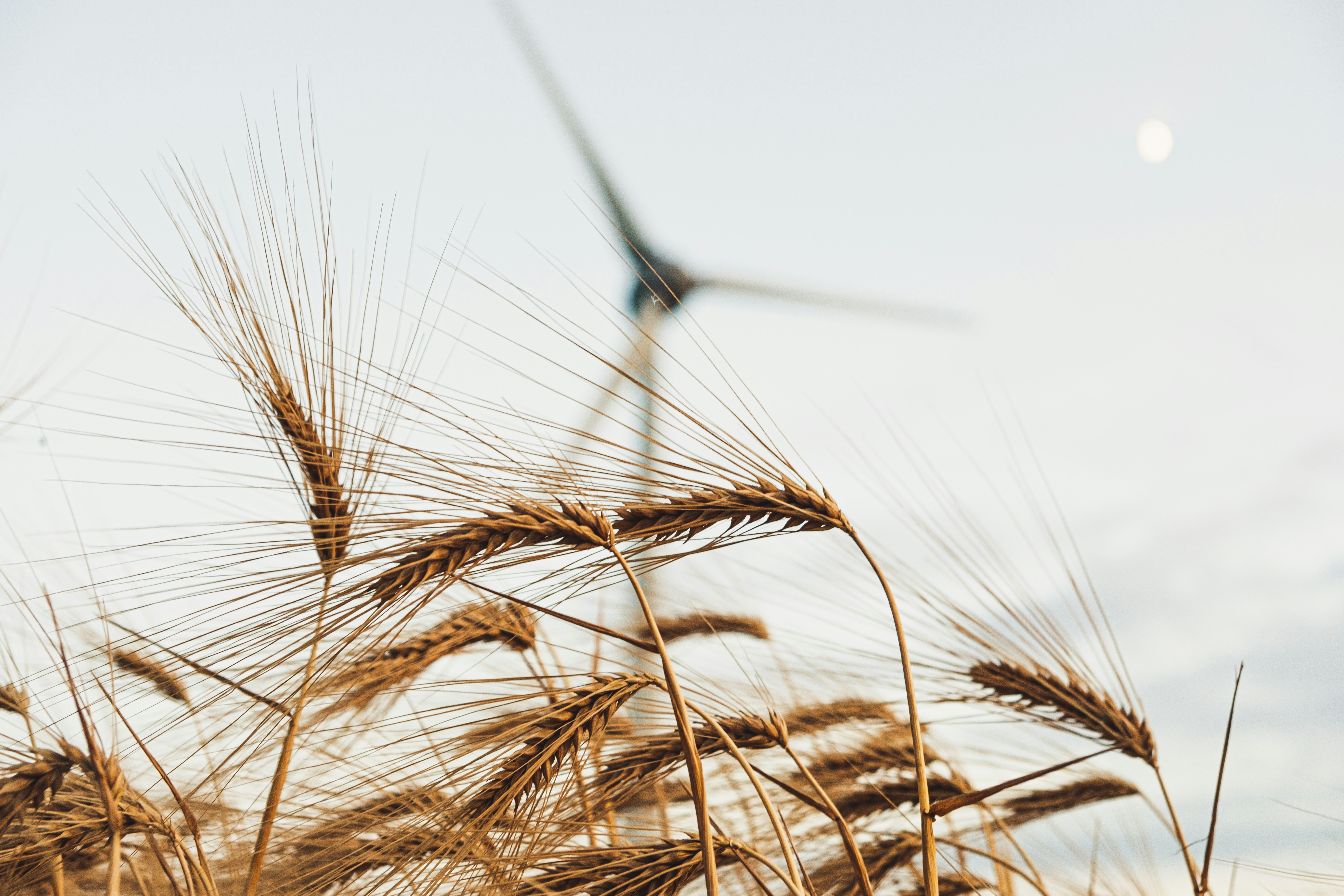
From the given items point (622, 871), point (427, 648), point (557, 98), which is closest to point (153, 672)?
point (427, 648)

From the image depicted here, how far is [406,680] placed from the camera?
2.06 meters

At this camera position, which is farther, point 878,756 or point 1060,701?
point 878,756

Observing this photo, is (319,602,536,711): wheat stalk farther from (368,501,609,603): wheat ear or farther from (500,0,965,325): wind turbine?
(500,0,965,325): wind turbine

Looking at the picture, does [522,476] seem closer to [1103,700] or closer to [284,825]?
[284,825]

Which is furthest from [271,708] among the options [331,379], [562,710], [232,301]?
[232,301]

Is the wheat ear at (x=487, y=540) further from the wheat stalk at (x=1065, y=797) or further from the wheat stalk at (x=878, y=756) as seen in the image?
the wheat stalk at (x=1065, y=797)

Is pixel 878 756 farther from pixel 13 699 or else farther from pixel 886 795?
pixel 13 699

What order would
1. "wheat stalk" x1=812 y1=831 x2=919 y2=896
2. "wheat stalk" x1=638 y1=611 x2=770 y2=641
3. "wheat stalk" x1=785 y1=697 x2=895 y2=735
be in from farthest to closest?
"wheat stalk" x1=638 y1=611 x2=770 y2=641
"wheat stalk" x1=812 y1=831 x2=919 y2=896
"wheat stalk" x1=785 y1=697 x2=895 y2=735

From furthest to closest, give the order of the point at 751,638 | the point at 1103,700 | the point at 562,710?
the point at 751,638, the point at 1103,700, the point at 562,710

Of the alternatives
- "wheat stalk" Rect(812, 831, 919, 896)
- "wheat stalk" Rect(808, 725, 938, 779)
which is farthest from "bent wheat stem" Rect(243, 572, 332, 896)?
"wheat stalk" Rect(812, 831, 919, 896)

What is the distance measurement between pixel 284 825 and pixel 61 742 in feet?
1.45

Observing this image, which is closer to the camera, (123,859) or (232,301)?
(232,301)

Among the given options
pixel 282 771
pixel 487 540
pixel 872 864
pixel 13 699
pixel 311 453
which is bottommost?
pixel 872 864

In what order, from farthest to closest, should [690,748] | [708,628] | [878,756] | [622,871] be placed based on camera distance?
[708,628], [878,756], [622,871], [690,748]
